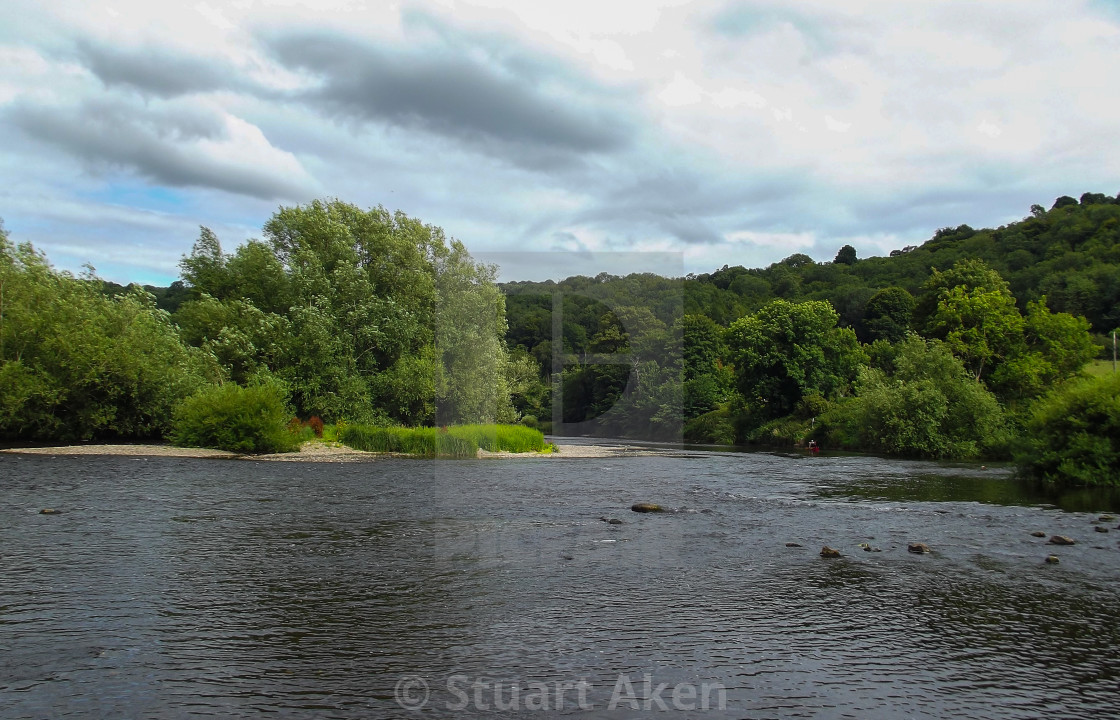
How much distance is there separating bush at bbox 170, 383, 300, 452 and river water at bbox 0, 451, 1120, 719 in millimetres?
16200

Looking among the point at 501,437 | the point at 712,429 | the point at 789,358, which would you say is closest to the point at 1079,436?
the point at 501,437

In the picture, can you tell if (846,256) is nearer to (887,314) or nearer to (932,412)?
(887,314)

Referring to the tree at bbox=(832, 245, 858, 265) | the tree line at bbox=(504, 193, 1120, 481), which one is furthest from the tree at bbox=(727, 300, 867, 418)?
the tree at bbox=(832, 245, 858, 265)

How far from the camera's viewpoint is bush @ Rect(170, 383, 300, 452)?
35906mm

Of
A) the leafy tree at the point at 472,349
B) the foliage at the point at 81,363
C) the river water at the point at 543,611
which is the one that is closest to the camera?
the river water at the point at 543,611

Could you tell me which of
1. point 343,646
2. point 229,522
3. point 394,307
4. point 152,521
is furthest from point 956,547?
point 394,307

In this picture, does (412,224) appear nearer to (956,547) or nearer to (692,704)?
(956,547)

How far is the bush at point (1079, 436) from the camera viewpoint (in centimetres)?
2497

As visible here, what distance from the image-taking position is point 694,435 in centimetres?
7744

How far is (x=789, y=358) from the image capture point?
6925 cm

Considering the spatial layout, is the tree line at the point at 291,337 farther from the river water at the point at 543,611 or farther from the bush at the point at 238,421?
the river water at the point at 543,611

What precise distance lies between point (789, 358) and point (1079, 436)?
1743 inches

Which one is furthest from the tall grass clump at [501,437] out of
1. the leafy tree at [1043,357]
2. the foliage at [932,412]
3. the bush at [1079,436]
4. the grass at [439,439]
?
the leafy tree at [1043,357]

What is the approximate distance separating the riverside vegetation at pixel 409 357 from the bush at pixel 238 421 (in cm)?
7
